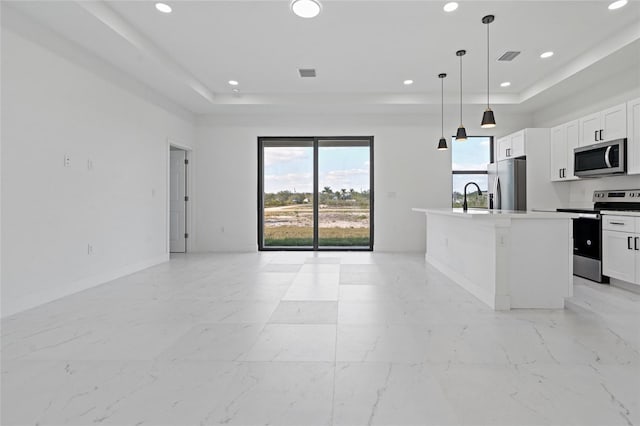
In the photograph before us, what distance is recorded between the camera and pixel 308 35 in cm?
366

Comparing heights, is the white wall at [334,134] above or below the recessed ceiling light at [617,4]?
below

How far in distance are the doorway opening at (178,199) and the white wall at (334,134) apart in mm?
260

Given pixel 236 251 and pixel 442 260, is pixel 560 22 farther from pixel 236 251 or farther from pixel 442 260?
pixel 236 251

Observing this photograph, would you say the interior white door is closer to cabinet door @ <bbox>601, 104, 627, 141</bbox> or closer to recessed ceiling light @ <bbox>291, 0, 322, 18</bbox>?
recessed ceiling light @ <bbox>291, 0, 322, 18</bbox>

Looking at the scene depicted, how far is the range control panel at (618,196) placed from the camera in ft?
12.5

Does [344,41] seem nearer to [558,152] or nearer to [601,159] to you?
[601,159]

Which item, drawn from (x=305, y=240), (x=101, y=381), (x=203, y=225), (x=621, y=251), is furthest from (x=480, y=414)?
(x=203, y=225)

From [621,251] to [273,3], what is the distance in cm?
473

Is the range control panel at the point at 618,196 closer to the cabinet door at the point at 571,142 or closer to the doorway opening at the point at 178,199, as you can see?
the cabinet door at the point at 571,142

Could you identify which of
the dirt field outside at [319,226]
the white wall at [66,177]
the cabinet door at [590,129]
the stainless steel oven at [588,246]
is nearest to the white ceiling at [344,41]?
the white wall at [66,177]

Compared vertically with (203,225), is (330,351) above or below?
below

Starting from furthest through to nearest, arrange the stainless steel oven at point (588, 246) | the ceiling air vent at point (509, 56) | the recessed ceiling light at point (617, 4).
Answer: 1. the ceiling air vent at point (509, 56)
2. the stainless steel oven at point (588, 246)
3. the recessed ceiling light at point (617, 4)

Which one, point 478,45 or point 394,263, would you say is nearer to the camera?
point 478,45

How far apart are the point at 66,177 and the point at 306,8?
3120 mm
